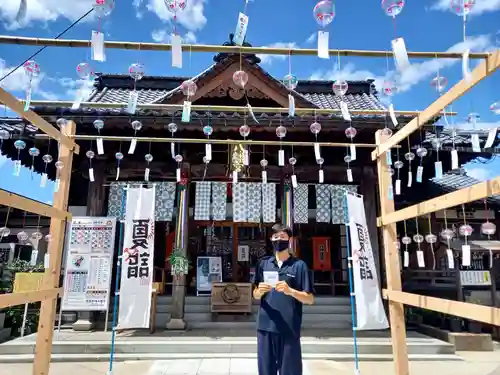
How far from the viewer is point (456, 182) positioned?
40.8ft

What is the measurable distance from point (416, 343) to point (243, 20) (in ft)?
22.7

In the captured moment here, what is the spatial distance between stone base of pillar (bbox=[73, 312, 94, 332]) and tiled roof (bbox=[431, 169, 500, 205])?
1084cm

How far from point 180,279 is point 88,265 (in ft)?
6.91

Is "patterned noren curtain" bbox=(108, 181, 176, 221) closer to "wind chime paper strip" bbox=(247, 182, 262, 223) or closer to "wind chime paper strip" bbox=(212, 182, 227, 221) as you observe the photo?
"wind chime paper strip" bbox=(212, 182, 227, 221)

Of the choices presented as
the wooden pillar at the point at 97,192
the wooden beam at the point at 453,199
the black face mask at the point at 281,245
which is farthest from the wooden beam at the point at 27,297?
the wooden pillar at the point at 97,192

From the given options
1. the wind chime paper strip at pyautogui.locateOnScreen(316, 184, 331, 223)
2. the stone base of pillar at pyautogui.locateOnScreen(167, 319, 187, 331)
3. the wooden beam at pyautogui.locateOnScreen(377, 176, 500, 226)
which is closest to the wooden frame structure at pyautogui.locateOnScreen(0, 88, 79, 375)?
the wooden beam at pyautogui.locateOnScreen(377, 176, 500, 226)

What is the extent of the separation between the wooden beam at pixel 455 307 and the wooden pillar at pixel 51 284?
11.0ft

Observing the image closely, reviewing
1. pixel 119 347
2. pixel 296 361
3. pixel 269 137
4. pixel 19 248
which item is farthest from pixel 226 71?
pixel 19 248

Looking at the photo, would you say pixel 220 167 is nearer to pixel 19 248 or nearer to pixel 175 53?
pixel 175 53

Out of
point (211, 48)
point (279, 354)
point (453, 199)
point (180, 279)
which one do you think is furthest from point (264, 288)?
point (180, 279)

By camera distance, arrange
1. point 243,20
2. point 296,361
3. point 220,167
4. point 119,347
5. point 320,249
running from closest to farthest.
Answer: point 243,20, point 296,361, point 119,347, point 220,167, point 320,249

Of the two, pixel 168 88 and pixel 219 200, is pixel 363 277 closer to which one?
pixel 219 200

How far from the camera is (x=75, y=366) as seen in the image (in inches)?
242

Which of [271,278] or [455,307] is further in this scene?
[271,278]
